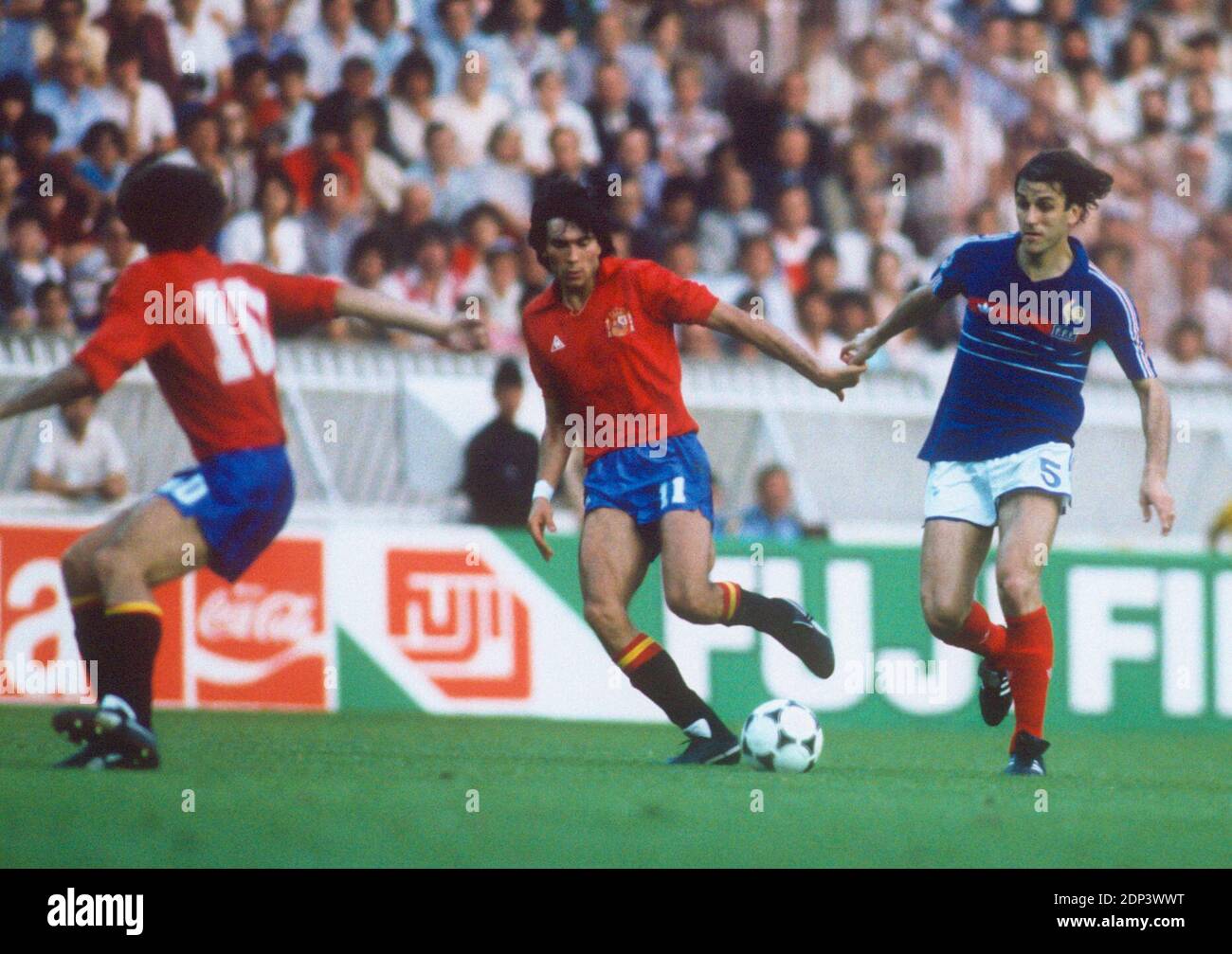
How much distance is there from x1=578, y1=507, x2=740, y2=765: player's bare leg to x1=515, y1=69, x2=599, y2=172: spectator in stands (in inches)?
269

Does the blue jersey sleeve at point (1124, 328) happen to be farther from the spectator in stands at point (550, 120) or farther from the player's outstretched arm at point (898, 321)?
the spectator in stands at point (550, 120)

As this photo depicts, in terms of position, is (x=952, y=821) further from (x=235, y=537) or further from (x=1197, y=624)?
(x=1197, y=624)

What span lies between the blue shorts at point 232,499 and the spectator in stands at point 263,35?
23.6 feet

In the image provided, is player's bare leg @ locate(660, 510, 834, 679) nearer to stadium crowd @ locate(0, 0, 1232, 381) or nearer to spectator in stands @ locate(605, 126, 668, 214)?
stadium crowd @ locate(0, 0, 1232, 381)

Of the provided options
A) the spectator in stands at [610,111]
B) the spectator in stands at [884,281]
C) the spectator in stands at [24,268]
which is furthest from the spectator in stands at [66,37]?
the spectator in stands at [884,281]

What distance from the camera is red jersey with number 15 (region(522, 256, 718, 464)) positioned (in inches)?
305

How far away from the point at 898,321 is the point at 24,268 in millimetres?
6191

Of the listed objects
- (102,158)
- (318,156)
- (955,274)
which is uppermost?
(318,156)

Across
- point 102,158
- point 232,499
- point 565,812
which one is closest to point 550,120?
point 102,158

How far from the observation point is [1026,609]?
774 centimetres

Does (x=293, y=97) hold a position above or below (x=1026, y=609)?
above

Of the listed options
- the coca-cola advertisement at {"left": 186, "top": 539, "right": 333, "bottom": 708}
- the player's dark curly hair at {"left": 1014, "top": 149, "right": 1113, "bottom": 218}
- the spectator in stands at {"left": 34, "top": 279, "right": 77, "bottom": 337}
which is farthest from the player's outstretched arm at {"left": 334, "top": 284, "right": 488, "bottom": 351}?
the spectator in stands at {"left": 34, "top": 279, "right": 77, "bottom": 337}

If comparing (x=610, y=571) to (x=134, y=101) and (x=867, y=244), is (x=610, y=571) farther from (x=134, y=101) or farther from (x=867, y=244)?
(x=867, y=244)

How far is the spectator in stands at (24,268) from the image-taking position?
12.2m
